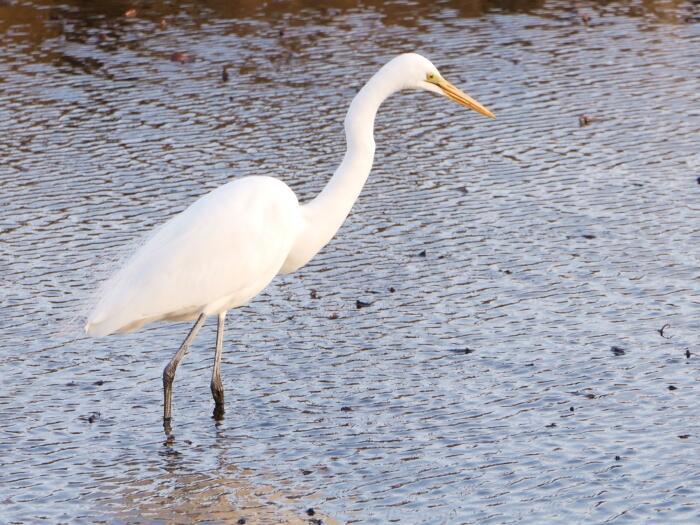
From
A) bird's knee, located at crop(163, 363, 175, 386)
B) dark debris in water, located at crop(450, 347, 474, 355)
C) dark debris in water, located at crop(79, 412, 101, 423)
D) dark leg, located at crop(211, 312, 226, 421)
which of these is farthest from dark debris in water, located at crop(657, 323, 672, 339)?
dark debris in water, located at crop(79, 412, 101, 423)

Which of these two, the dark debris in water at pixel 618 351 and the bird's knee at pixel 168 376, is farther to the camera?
the dark debris in water at pixel 618 351

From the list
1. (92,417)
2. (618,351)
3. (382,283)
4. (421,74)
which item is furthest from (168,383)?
(618,351)

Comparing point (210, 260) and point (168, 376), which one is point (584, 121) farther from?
point (168, 376)

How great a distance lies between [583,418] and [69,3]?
1574 centimetres

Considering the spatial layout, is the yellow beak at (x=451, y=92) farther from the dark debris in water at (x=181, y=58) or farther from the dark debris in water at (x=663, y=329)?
the dark debris in water at (x=181, y=58)

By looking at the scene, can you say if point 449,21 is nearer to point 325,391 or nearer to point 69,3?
point 69,3

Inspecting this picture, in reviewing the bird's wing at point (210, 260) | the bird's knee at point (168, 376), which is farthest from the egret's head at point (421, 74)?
the bird's knee at point (168, 376)

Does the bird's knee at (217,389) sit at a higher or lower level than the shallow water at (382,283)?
higher

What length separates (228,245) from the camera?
912cm

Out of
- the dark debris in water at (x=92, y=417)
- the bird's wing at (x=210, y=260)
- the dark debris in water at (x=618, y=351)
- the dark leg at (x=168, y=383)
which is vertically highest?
the bird's wing at (x=210, y=260)

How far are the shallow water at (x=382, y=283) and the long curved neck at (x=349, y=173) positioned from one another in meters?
1.04

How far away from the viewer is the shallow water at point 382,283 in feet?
26.8

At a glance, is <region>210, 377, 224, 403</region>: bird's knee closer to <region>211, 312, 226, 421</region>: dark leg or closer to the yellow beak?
<region>211, 312, 226, 421</region>: dark leg

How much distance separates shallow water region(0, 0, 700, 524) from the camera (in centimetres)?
816
